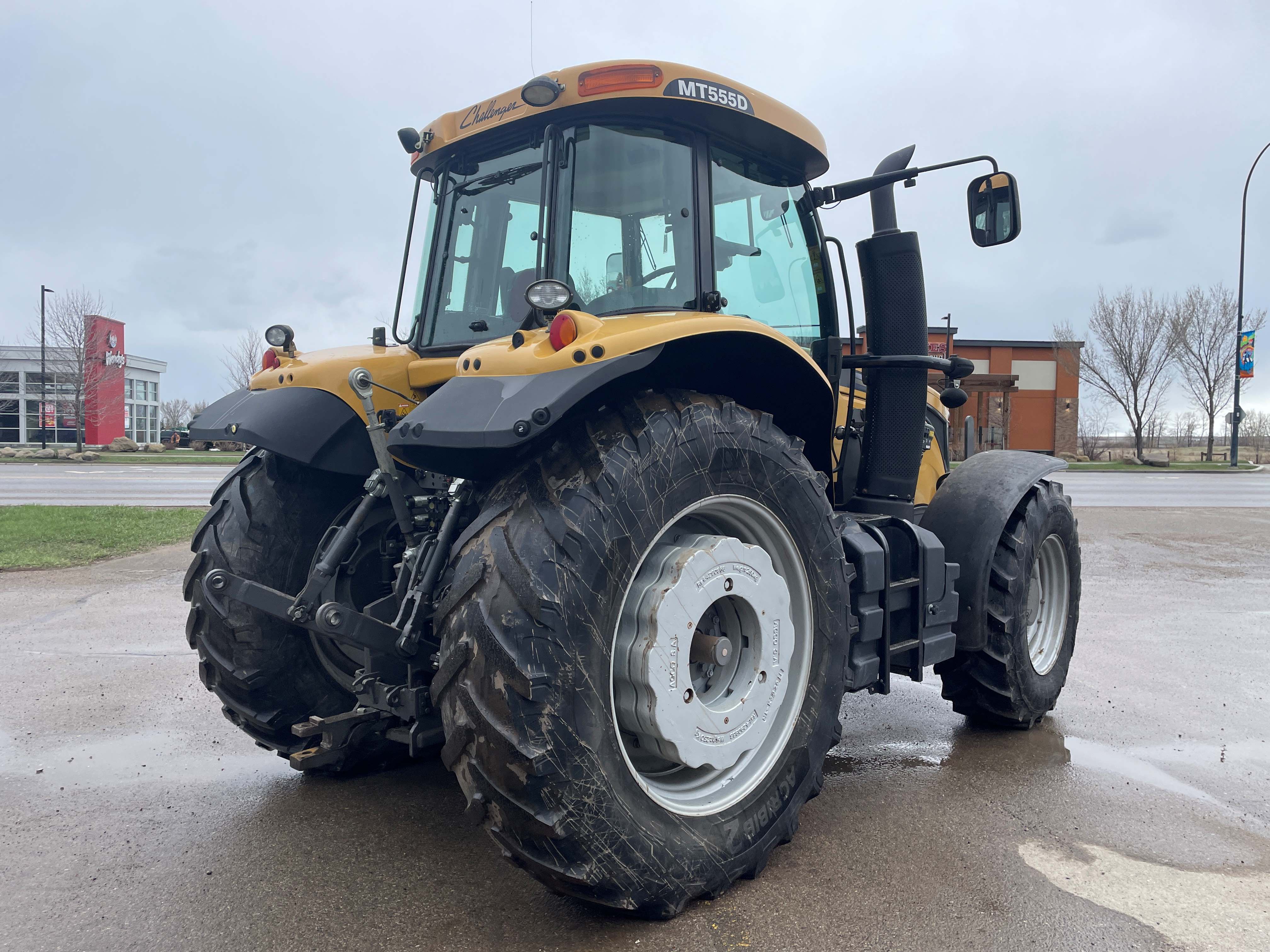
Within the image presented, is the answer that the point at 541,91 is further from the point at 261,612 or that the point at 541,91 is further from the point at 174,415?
the point at 174,415

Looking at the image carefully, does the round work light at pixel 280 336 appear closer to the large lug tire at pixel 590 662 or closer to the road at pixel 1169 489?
the large lug tire at pixel 590 662

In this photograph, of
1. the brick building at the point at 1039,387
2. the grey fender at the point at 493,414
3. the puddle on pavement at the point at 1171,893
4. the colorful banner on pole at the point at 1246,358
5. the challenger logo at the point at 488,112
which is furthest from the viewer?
the brick building at the point at 1039,387

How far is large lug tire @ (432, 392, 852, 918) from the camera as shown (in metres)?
2.38

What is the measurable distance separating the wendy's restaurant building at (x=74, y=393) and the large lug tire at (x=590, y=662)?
41839mm

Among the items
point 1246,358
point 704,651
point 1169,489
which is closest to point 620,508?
point 704,651

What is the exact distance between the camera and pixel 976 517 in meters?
4.40

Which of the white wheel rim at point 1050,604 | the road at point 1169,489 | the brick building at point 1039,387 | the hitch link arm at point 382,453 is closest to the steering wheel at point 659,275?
the hitch link arm at point 382,453

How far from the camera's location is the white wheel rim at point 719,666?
2676 millimetres

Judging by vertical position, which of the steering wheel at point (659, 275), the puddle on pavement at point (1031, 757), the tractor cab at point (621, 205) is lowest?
the puddle on pavement at point (1031, 757)

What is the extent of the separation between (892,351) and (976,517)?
951 millimetres

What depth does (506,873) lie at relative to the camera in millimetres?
2951

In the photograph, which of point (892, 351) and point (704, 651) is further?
point (892, 351)

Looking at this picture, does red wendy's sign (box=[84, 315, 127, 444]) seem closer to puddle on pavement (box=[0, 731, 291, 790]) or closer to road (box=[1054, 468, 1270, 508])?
road (box=[1054, 468, 1270, 508])

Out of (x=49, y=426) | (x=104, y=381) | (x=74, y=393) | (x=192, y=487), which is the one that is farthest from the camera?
(x=49, y=426)
